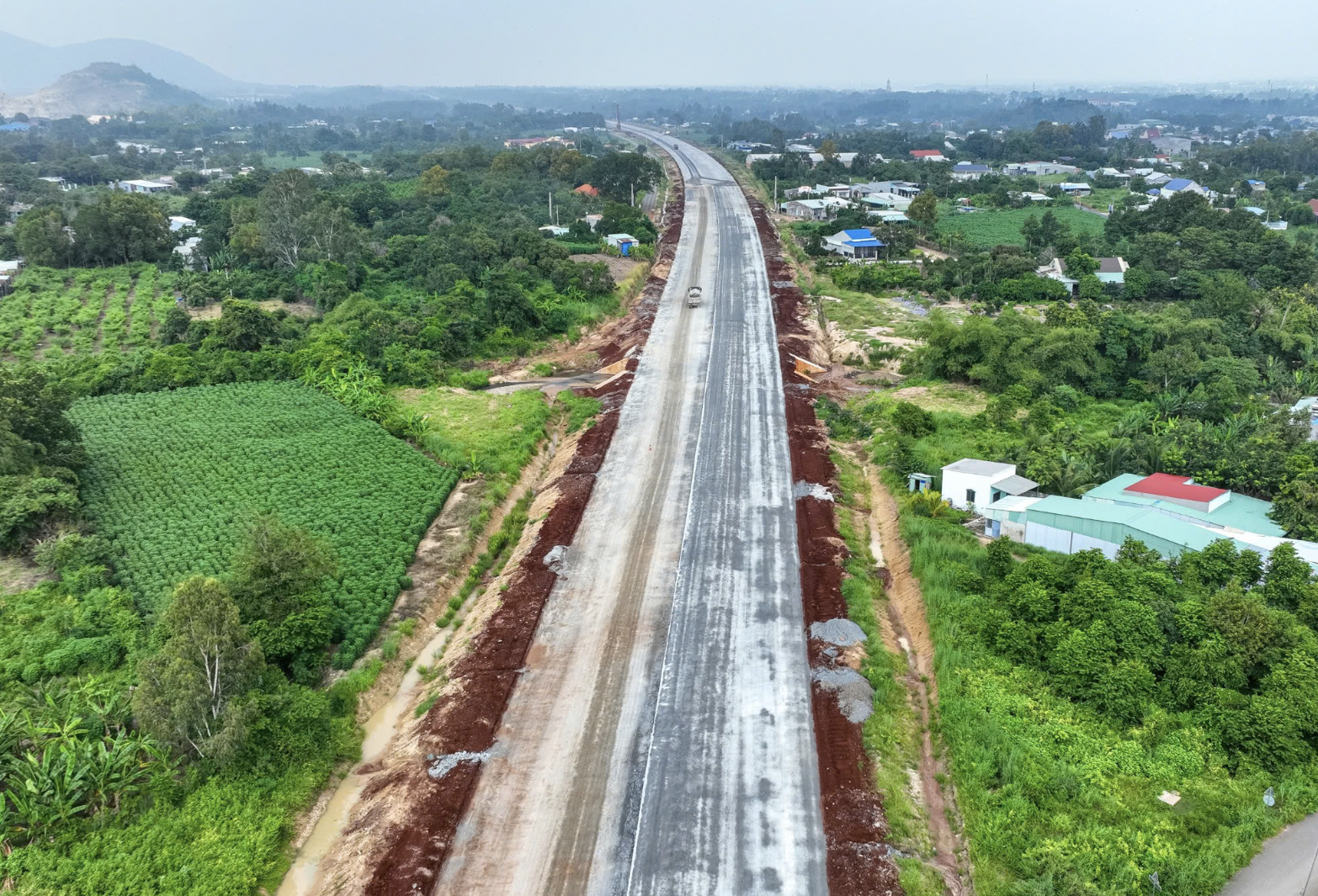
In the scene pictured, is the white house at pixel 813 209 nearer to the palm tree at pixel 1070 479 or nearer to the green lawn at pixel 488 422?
the green lawn at pixel 488 422

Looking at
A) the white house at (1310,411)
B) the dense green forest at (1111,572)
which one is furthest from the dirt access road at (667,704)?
the white house at (1310,411)

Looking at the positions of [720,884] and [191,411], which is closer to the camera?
[720,884]

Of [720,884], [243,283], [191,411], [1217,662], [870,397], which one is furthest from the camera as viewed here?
[243,283]

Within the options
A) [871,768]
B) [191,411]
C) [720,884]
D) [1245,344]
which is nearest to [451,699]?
[720,884]

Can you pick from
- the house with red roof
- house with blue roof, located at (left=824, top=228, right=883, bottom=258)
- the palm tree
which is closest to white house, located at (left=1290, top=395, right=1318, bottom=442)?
the house with red roof

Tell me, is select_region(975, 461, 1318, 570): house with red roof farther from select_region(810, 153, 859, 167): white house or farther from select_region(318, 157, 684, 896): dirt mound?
select_region(810, 153, 859, 167): white house

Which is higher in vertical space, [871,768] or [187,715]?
[187,715]

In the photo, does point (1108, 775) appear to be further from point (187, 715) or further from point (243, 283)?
point (243, 283)

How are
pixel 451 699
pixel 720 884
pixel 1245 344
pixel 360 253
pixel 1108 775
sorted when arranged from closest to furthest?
pixel 720 884 → pixel 1108 775 → pixel 451 699 → pixel 1245 344 → pixel 360 253
